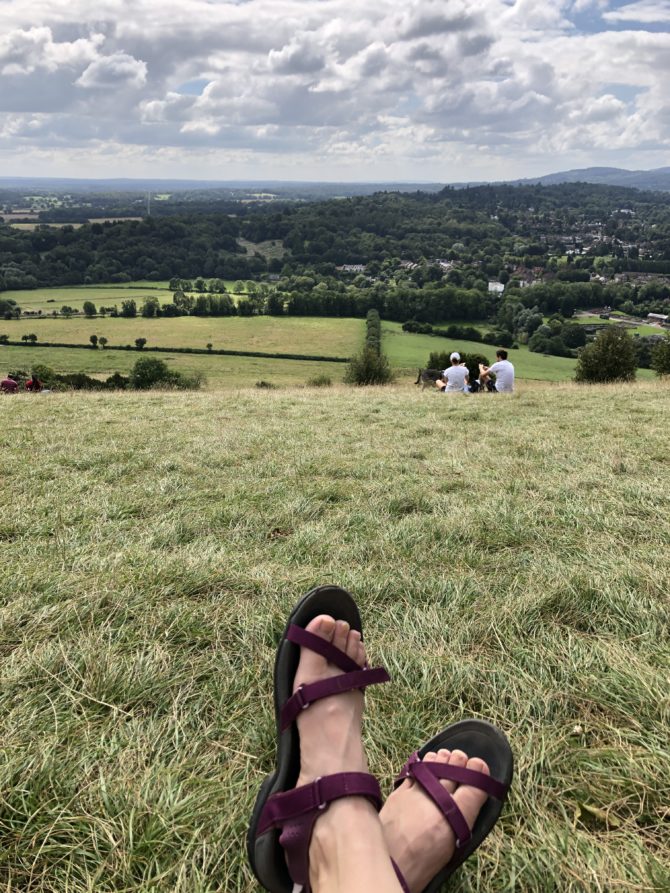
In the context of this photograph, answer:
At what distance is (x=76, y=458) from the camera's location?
17.3ft

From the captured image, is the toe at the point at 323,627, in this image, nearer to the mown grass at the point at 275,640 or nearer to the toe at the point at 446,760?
the mown grass at the point at 275,640

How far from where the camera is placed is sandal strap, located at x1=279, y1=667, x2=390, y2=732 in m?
1.80

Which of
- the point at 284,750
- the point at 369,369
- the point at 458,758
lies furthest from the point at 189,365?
the point at 458,758

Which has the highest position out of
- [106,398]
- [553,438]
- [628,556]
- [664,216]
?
[664,216]

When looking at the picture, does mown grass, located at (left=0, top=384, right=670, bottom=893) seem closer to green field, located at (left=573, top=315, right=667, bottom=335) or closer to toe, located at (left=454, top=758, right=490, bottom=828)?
toe, located at (left=454, top=758, right=490, bottom=828)

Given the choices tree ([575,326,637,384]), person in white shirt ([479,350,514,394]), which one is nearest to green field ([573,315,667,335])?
tree ([575,326,637,384])

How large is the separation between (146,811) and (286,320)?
78.7 meters

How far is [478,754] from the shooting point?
1.69 meters

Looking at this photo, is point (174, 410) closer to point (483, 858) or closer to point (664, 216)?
point (483, 858)

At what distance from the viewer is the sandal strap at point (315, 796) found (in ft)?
4.80

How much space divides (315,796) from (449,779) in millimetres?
440

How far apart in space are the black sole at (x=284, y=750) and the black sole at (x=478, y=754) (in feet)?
1.42

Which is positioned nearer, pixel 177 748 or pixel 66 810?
pixel 66 810

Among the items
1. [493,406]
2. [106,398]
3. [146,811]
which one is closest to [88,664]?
[146,811]
